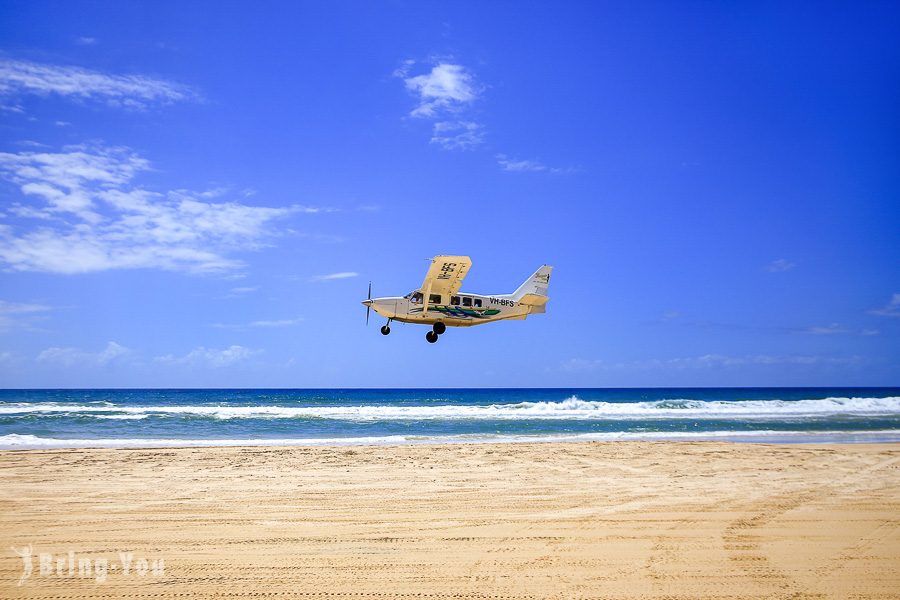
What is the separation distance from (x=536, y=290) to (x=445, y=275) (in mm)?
4428

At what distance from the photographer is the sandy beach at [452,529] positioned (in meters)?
6.50

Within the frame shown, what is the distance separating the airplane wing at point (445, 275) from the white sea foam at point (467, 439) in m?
5.85

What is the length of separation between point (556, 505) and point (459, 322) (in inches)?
357

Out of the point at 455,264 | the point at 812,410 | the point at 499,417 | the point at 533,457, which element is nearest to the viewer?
the point at 533,457

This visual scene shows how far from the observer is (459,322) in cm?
1855

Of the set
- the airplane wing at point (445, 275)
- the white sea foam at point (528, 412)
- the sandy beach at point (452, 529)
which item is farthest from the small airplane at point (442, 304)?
the white sea foam at point (528, 412)

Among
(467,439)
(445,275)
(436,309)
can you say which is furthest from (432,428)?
(445,275)

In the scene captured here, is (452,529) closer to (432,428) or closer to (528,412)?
(432,428)

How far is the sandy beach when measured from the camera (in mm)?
6504

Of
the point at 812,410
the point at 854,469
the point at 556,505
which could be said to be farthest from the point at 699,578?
the point at 812,410

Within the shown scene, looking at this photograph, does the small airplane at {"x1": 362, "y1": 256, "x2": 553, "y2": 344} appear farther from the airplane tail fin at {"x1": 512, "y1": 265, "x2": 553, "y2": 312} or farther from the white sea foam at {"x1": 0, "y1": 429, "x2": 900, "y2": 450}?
the white sea foam at {"x1": 0, "y1": 429, "x2": 900, "y2": 450}

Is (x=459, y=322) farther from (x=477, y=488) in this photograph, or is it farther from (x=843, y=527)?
(x=843, y=527)

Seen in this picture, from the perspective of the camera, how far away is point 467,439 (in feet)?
73.9

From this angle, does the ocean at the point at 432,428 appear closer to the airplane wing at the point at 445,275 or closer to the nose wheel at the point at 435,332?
the nose wheel at the point at 435,332
